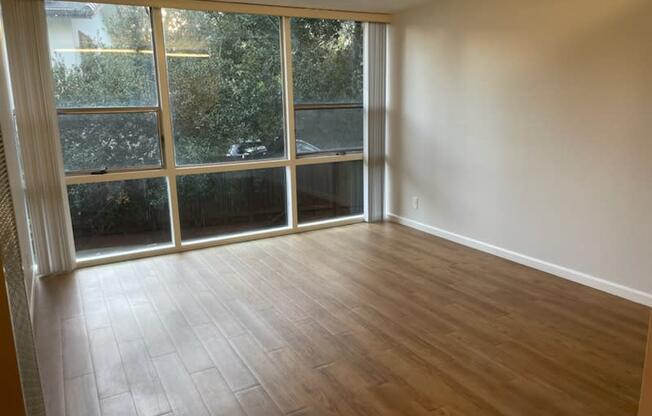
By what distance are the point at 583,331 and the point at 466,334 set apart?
751 mm

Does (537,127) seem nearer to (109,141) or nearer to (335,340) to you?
(335,340)

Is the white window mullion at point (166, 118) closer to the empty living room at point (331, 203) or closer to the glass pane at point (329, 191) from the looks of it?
the empty living room at point (331, 203)

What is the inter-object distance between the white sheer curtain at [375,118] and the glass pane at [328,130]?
0.14 m

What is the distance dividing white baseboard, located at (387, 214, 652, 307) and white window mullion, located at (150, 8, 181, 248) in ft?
8.73

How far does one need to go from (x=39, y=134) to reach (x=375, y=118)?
3.41 meters

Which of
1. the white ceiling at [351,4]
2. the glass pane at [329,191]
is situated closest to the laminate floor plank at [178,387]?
the glass pane at [329,191]

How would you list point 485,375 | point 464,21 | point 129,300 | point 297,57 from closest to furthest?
point 485,375, point 129,300, point 464,21, point 297,57

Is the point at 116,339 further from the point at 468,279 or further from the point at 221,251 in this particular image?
the point at 468,279

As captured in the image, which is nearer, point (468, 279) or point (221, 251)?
point (468, 279)

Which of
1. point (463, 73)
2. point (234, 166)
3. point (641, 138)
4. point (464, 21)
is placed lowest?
point (234, 166)

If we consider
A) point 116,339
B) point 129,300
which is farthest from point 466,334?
point 129,300

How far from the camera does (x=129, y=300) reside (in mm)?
3576

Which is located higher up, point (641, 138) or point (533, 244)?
point (641, 138)

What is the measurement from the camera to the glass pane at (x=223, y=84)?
452 centimetres
